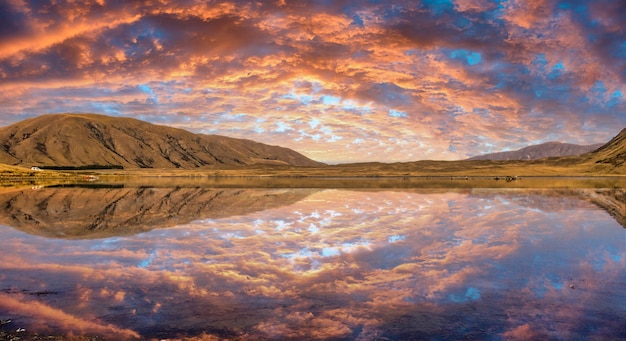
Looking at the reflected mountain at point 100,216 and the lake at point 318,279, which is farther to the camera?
the reflected mountain at point 100,216

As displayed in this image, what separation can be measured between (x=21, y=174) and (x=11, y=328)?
129m

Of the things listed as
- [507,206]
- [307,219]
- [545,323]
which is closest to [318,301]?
[545,323]

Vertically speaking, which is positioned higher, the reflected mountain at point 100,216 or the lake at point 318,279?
the reflected mountain at point 100,216

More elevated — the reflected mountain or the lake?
the reflected mountain

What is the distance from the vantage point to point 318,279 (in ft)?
49.9

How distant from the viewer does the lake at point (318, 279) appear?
10578 mm

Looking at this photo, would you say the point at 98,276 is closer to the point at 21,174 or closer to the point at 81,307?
the point at 81,307

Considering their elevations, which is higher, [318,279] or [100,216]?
[100,216]

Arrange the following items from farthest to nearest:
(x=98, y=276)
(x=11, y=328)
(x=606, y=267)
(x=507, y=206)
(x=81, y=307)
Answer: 1. (x=507, y=206)
2. (x=606, y=267)
3. (x=98, y=276)
4. (x=81, y=307)
5. (x=11, y=328)

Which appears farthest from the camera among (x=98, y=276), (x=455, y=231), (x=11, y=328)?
(x=455, y=231)

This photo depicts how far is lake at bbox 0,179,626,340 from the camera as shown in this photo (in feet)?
34.7

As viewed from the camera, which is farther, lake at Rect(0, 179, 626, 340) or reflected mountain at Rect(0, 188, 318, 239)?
reflected mountain at Rect(0, 188, 318, 239)

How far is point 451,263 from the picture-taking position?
17.6 meters

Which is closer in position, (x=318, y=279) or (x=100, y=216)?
(x=318, y=279)
